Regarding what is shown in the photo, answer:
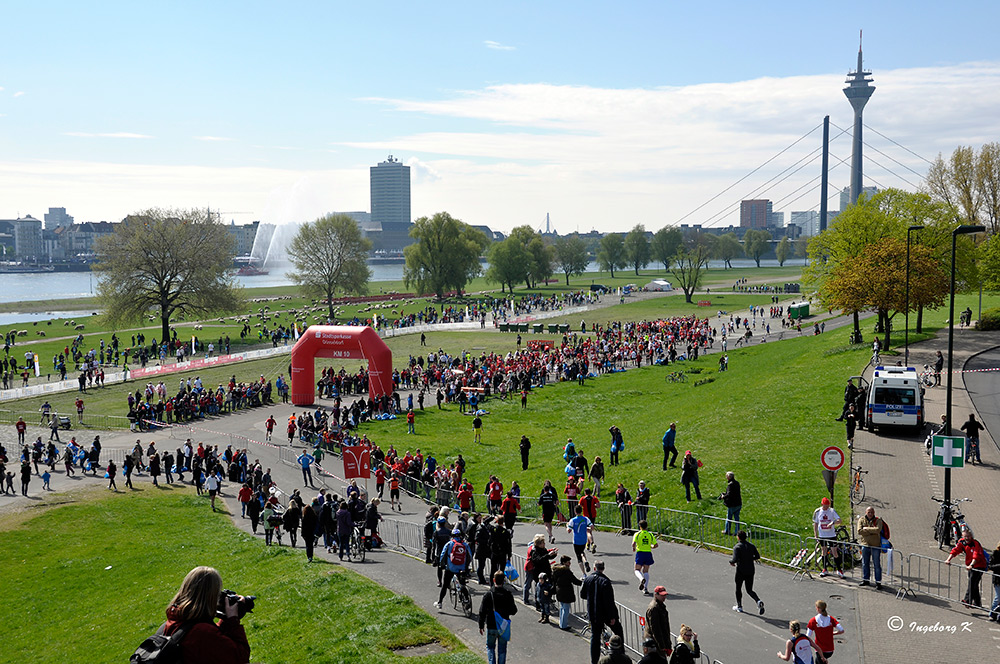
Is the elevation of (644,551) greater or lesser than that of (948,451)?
lesser

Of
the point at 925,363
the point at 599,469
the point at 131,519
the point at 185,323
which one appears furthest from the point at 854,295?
the point at 185,323

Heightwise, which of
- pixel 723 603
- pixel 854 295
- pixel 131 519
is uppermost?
pixel 854 295

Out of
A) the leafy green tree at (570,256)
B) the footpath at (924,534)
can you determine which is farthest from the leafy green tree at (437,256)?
the footpath at (924,534)

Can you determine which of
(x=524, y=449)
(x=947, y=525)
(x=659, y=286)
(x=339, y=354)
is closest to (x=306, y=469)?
(x=524, y=449)

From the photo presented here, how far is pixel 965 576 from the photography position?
1509cm

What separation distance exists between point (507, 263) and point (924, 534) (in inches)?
4208

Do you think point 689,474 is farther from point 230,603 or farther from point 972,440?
point 230,603

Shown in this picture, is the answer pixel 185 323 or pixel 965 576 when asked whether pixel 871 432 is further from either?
pixel 185 323

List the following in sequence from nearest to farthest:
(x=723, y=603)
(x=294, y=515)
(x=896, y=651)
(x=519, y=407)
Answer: (x=896, y=651), (x=723, y=603), (x=294, y=515), (x=519, y=407)

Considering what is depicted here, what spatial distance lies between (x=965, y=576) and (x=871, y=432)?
12.0m

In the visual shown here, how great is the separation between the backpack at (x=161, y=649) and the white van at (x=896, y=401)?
2503 centimetres

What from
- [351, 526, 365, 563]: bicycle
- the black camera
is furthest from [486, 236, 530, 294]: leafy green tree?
the black camera

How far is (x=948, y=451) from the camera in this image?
1762cm

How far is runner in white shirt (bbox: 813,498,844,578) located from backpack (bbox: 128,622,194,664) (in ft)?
44.5
